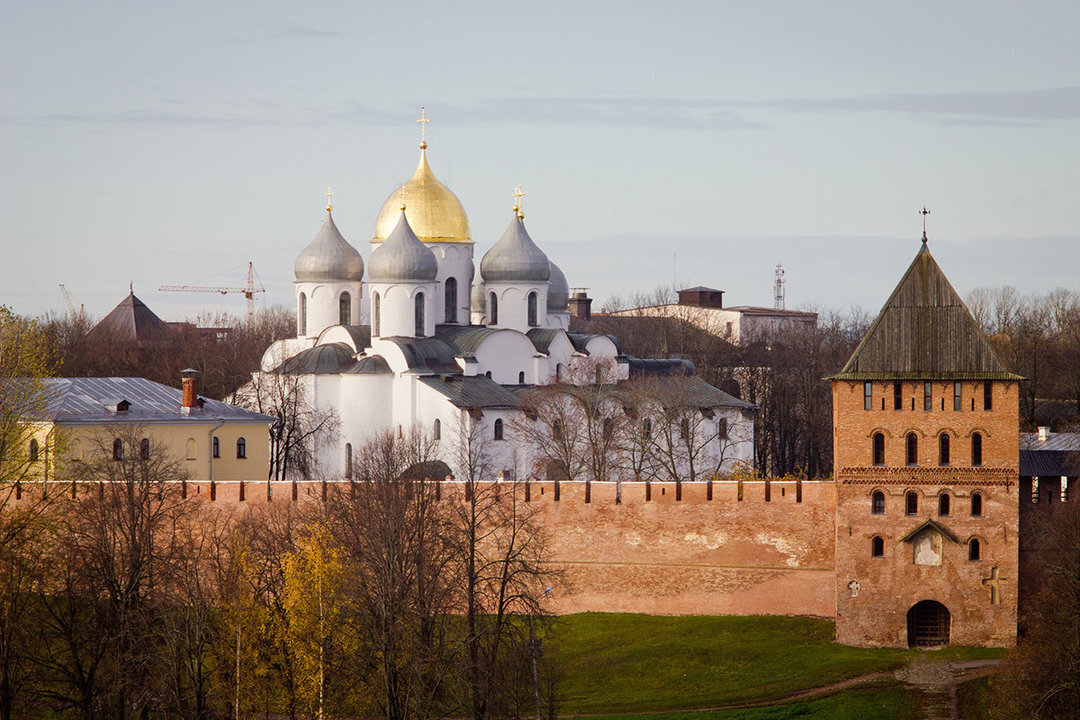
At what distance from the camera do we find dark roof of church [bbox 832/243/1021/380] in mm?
34406

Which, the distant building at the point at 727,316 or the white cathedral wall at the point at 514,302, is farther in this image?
the distant building at the point at 727,316

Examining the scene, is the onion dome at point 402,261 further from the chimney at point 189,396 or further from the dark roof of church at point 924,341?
the dark roof of church at point 924,341

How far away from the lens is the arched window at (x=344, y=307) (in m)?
57.2

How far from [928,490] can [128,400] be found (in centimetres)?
2047

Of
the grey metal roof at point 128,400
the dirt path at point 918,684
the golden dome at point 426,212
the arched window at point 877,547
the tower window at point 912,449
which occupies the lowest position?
the dirt path at point 918,684

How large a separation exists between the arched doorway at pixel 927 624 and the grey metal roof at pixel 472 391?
64.0 feet

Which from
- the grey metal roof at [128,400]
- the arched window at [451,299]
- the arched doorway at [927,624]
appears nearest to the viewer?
the arched doorway at [927,624]

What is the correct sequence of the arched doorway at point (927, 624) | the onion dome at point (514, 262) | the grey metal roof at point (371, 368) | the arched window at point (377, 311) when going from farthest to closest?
1. the onion dome at point (514, 262)
2. the arched window at point (377, 311)
3. the grey metal roof at point (371, 368)
4. the arched doorway at point (927, 624)

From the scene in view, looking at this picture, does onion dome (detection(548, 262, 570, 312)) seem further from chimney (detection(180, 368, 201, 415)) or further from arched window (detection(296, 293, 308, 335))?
chimney (detection(180, 368, 201, 415))

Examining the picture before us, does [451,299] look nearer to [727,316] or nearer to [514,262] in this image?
[514,262]

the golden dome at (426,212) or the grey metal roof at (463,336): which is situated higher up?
the golden dome at (426,212)

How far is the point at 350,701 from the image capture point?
98.3 ft

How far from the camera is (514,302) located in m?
57.3

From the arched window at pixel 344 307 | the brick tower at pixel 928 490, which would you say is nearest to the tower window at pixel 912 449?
the brick tower at pixel 928 490
